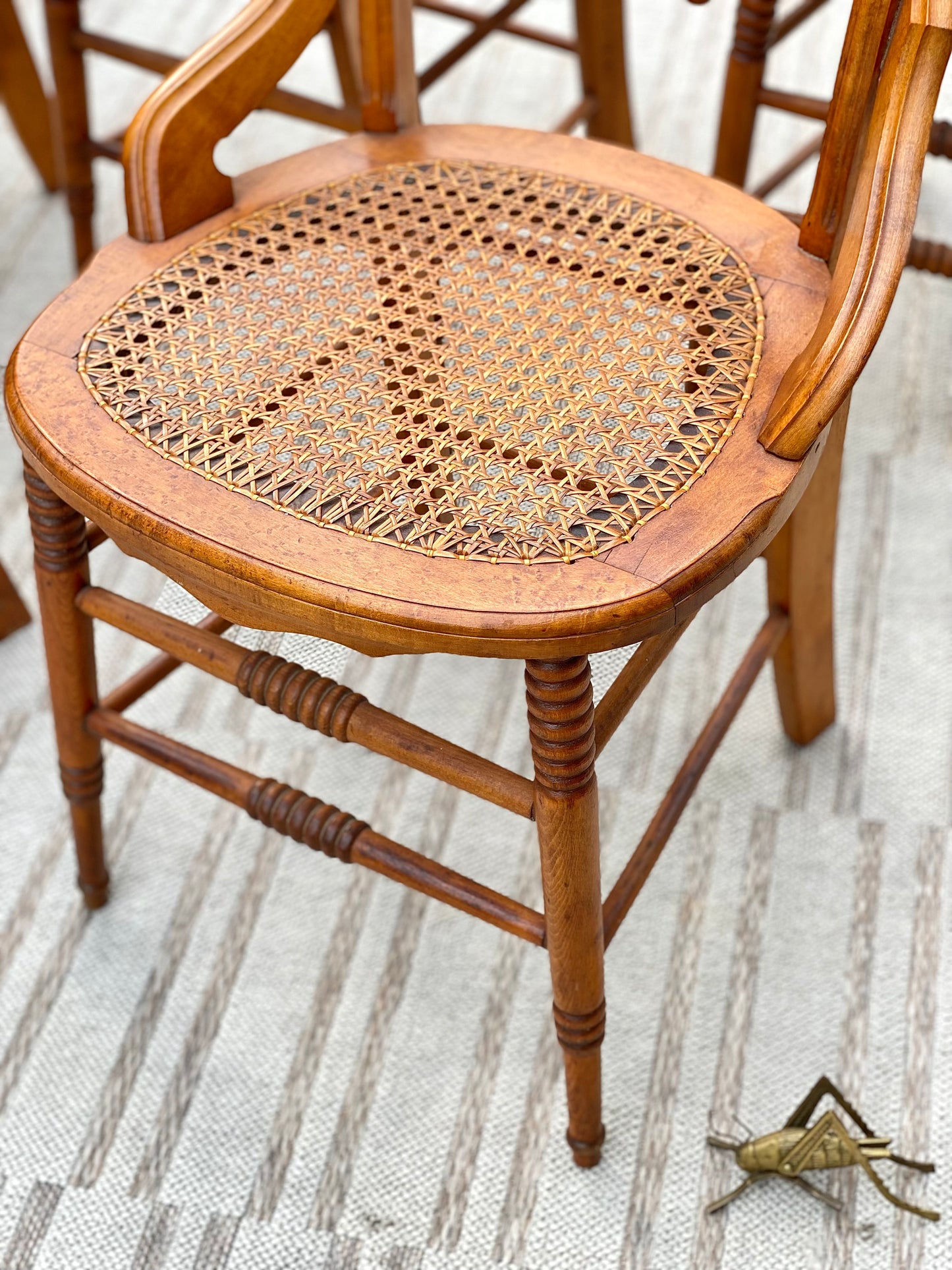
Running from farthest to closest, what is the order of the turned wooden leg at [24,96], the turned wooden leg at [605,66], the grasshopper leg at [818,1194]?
1. the turned wooden leg at [24,96]
2. the turned wooden leg at [605,66]
3. the grasshopper leg at [818,1194]

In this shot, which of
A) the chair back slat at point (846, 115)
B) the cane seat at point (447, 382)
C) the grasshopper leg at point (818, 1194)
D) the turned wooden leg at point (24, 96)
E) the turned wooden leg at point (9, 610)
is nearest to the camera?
the cane seat at point (447, 382)

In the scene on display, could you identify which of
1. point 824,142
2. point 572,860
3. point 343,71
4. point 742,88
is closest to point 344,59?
point 343,71

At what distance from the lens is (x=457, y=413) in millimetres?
830

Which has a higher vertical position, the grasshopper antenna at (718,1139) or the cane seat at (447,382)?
the cane seat at (447,382)

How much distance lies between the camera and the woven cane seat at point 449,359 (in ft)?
2.56

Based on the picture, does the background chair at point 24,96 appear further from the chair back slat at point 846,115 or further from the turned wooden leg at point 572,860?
the turned wooden leg at point 572,860

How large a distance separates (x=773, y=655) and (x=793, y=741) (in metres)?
0.12

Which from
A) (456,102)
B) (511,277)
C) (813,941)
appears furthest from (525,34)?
(813,941)

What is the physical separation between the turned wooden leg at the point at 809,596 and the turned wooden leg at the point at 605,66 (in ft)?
2.08

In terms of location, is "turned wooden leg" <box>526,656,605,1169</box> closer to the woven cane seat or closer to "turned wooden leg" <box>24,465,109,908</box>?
the woven cane seat

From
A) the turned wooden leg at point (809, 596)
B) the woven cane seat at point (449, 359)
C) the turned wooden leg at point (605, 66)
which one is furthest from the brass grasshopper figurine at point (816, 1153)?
the turned wooden leg at point (605, 66)

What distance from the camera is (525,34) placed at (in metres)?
1.60

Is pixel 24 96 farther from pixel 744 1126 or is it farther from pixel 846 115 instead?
pixel 744 1126

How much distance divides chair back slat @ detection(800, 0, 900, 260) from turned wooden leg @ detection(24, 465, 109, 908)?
509 millimetres
